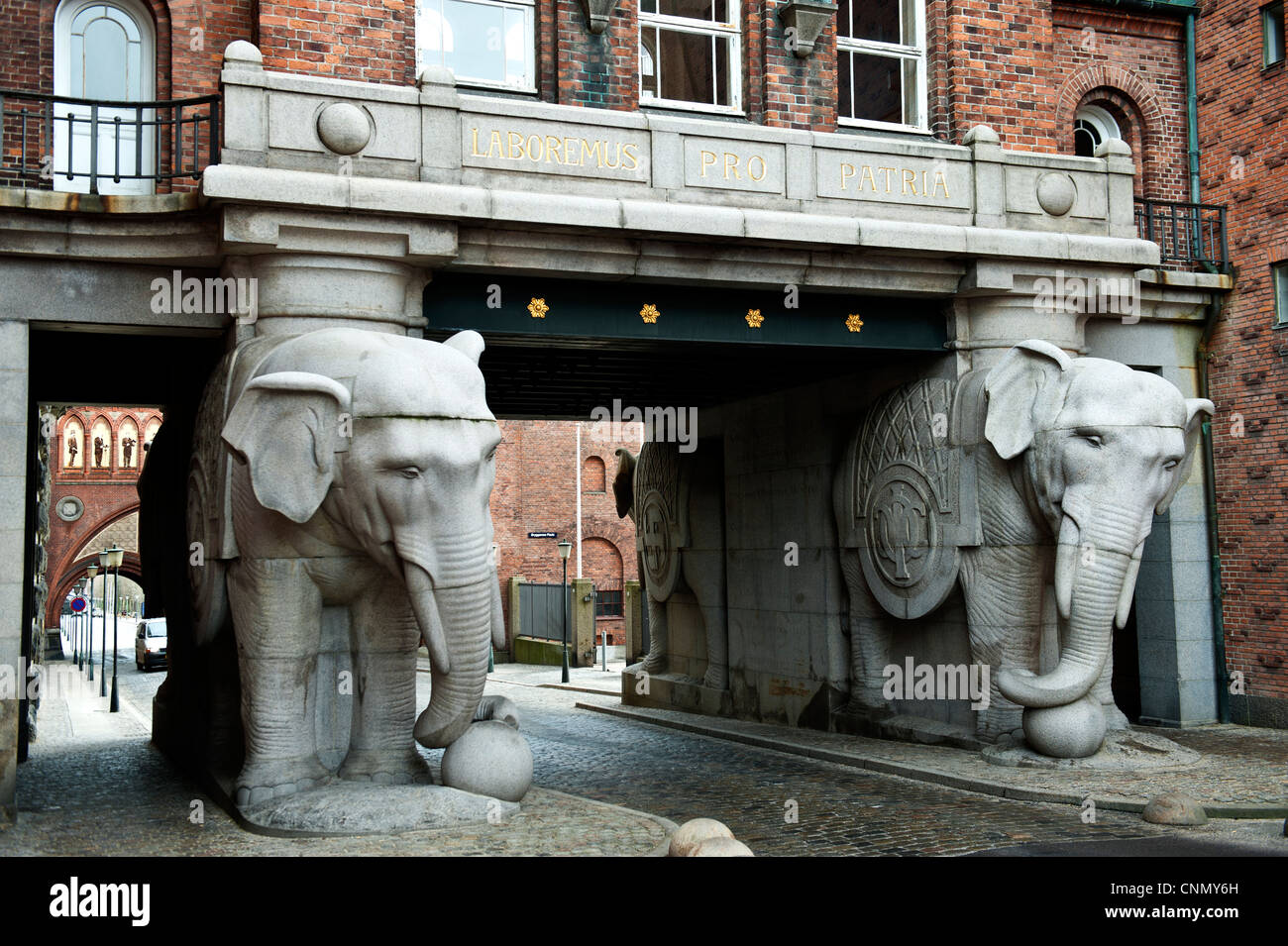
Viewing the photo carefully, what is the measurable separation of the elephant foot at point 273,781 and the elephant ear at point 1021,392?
270 inches

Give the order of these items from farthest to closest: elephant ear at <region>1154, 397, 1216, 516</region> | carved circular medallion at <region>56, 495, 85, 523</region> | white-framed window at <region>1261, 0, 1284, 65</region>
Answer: carved circular medallion at <region>56, 495, 85, 523</region>
white-framed window at <region>1261, 0, 1284, 65</region>
elephant ear at <region>1154, 397, 1216, 516</region>

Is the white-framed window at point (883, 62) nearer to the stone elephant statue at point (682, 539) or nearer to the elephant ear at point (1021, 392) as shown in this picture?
the elephant ear at point (1021, 392)

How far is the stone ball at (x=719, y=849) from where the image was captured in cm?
801

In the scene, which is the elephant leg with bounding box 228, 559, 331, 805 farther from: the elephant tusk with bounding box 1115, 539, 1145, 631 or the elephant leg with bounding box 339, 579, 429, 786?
the elephant tusk with bounding box 1115, 539, 1145, 631

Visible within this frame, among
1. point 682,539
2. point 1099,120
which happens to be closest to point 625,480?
point 682,539

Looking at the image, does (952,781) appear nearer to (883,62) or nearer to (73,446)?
(883,62)

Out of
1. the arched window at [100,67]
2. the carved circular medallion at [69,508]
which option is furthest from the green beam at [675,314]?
the carved circular medallion at [69,508]

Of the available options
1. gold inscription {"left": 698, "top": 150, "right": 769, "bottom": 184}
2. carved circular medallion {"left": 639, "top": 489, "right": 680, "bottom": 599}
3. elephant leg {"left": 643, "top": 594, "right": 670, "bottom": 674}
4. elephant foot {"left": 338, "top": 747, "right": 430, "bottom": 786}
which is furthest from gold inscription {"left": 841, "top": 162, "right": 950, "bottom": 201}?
elephant leg {"left": 643, "top": 594, "right": 670, "bottom": 674}

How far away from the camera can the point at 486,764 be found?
10328 mm

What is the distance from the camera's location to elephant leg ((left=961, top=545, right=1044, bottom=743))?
13414 mm

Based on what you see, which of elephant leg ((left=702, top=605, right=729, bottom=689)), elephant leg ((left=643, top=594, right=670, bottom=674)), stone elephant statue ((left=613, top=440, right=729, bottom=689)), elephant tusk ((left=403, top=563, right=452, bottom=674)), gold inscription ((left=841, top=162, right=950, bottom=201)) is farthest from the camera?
elephant leg ((left=643, top=594, right=670, bottom=674))

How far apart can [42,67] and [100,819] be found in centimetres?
671

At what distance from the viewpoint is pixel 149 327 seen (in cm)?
1169

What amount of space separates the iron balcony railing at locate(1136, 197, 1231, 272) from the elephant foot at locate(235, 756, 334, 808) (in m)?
11.8
